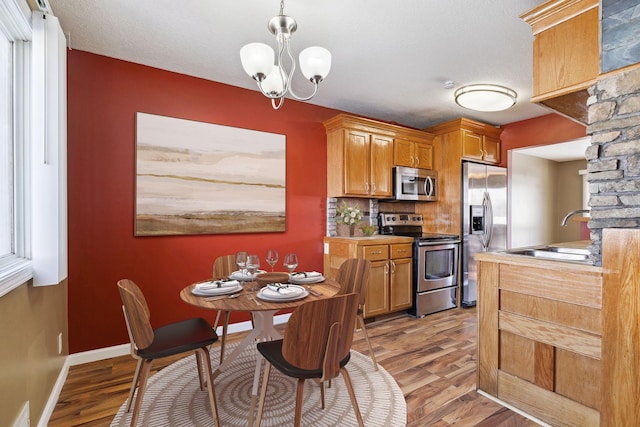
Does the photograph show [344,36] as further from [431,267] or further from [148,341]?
[431,267]

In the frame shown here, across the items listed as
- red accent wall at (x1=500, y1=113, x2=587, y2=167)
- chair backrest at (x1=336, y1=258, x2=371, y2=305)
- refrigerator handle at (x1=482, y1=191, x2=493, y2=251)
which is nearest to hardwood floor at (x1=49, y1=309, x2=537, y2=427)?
chair backrest at (x1=336, y1=258, x2=371, y2=305)

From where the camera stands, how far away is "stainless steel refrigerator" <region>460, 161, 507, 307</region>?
424cm

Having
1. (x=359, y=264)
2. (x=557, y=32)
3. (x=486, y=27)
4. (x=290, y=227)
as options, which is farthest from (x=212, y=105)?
(x=557, y=32)

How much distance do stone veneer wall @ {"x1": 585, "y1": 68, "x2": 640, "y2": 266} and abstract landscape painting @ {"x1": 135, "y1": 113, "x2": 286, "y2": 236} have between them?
265cm

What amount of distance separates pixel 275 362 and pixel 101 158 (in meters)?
2.29

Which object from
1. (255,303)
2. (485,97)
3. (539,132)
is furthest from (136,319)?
(539,132)

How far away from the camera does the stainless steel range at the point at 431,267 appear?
382cm

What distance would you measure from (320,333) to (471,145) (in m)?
3.83

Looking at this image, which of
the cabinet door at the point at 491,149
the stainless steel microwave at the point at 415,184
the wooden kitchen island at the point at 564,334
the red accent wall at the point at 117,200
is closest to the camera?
Result: the wooden kitchen island at the point at 564,334

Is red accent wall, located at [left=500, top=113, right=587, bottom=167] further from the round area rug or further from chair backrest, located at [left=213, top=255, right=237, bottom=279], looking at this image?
chair backrest, located at [left=213, top=255, right=237, bottom=279]

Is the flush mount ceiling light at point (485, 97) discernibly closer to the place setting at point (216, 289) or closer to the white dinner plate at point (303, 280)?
the white dinner plate at point (303, 280)

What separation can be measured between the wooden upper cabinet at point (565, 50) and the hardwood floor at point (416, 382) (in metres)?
1.95

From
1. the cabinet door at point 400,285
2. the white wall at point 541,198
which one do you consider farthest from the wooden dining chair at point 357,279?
the white wall at point 541,198

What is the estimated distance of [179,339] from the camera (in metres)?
1.85
